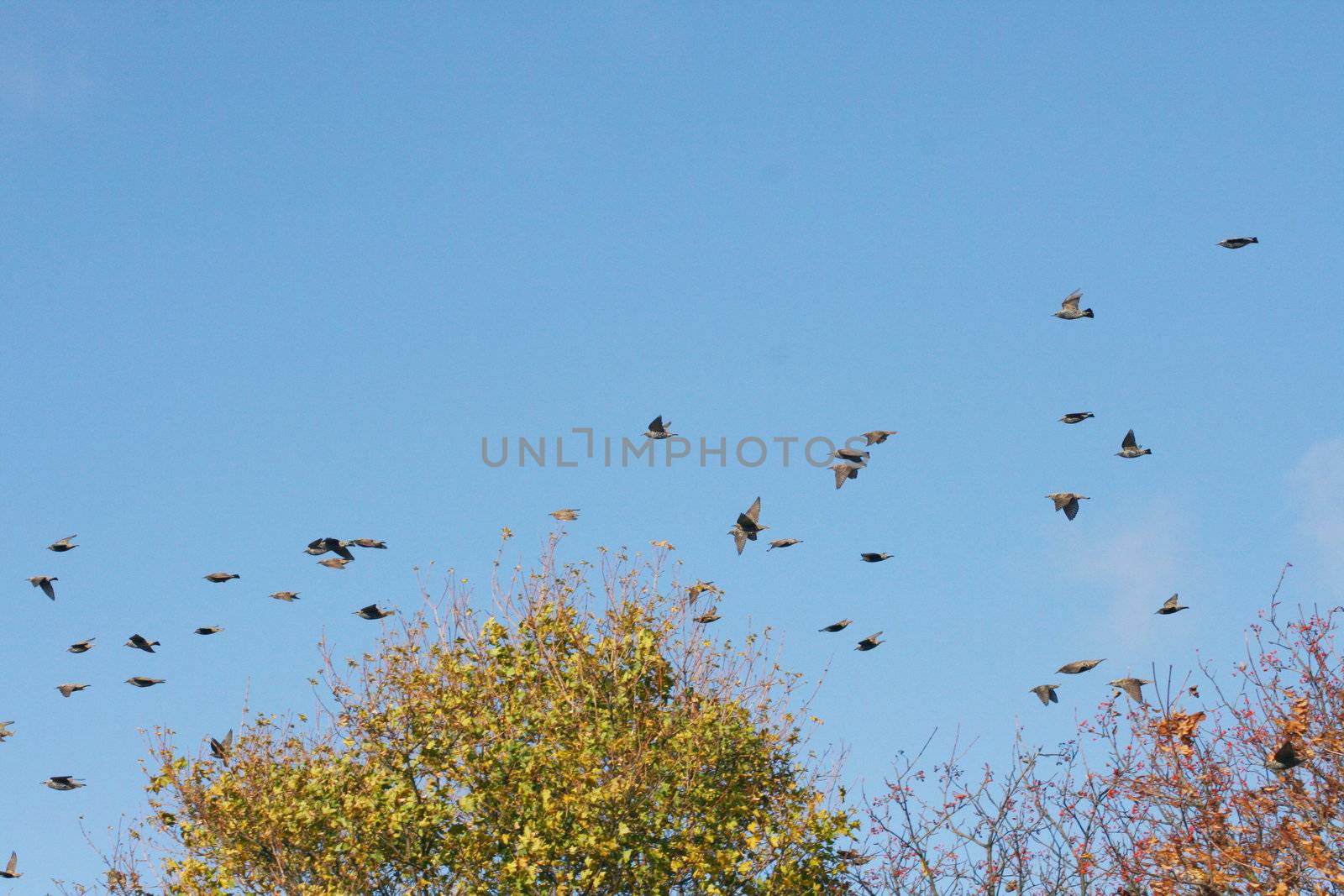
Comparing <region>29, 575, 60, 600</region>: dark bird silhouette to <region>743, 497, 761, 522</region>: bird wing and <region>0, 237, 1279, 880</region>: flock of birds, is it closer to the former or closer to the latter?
<region>0, 237, 1279, 880</region>: flock of birds

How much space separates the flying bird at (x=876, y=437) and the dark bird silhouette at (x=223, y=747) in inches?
498

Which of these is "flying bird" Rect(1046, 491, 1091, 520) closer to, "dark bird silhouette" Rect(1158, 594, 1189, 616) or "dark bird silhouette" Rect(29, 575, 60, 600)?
"dark bird silhouette" Rect(1158, 594, 1189, 616)

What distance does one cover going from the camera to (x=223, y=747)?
23.0 metres

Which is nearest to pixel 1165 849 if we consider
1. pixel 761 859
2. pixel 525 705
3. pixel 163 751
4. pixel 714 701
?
pixel 761 859

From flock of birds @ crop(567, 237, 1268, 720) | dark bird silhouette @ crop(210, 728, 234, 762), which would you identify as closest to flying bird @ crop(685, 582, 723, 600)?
flock of birds @ crop(567, 237, 1268, 720)

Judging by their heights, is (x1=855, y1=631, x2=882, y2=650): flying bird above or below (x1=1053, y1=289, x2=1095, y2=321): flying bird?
below

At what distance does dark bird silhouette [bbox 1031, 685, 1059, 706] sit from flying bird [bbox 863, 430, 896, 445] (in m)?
4.99

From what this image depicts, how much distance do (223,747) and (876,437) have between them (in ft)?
42.5

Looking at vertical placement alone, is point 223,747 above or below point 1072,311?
below

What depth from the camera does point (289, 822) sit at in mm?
21219

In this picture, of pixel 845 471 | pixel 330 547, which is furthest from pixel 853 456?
pixel 330 547

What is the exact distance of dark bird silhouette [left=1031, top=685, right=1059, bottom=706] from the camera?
66.9 ft

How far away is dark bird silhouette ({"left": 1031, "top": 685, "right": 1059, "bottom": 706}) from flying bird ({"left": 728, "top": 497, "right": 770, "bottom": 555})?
508 centimetres

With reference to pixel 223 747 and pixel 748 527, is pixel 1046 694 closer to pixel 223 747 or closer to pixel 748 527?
pixel 748 527
